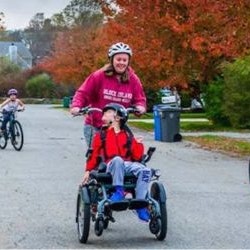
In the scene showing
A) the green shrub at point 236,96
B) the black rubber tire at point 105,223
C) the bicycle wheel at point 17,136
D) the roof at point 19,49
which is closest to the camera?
the black rubber tire at point 105,223

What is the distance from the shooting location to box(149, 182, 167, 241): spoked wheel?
28.3 ft

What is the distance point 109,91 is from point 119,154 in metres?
1.06

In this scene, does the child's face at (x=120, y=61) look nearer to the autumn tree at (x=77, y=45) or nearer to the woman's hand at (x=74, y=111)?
the woman's hand at (x=74, y=111)

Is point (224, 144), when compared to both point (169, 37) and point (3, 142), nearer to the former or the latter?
point (3, 142)

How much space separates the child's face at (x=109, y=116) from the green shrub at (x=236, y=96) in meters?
23.4

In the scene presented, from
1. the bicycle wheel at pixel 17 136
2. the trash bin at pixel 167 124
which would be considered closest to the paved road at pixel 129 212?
the bicycle wheel at pixel 17 136

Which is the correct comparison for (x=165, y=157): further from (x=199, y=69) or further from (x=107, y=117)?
(x=199, y=69)

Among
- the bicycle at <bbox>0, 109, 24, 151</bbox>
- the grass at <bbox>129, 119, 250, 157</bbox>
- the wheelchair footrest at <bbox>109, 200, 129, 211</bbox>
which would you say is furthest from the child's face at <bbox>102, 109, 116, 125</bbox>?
the bicycle at <bbox>0, 109, 24, 151</bbox>

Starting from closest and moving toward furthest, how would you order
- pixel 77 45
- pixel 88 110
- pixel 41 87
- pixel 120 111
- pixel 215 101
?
pixel 120 111
pixel 88 110
pixel 215 101
pixel 77 45
pixel 41 87

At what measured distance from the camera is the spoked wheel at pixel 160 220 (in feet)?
28.3

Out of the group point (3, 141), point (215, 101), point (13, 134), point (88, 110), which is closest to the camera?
point (88, 110)

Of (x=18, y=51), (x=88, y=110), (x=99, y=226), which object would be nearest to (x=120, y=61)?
(x=88, y=110)

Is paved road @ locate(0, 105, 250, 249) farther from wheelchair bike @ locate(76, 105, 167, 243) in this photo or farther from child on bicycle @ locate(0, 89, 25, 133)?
child on bicycle @ locate(0, 89, 25, 133)

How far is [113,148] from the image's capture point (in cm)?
894
